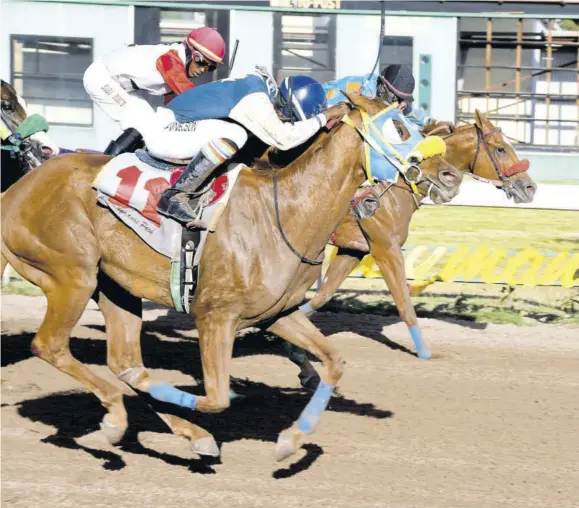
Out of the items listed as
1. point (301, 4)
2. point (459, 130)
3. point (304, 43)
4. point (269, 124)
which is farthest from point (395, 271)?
point (301, 4)

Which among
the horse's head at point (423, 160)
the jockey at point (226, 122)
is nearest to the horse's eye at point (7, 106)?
the jockey at point (226, 122)

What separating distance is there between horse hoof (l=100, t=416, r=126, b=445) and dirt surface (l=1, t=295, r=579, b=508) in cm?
11

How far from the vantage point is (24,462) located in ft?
17.6

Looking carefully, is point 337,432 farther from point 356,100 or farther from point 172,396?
point 356,100

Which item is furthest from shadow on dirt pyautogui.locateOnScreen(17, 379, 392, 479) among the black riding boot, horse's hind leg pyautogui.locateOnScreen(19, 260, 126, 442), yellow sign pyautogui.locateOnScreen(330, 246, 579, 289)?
yellow sign pyautogui.locateOnScreen(330, 246, 579, 289)

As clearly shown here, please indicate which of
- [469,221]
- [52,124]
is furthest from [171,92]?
[469,221]

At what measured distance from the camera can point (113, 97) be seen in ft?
19.1

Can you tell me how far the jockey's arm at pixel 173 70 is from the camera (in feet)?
18.6

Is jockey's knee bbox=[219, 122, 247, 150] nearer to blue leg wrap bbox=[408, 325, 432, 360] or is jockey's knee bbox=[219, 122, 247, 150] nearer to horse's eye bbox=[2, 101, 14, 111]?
blue leg wrap bbox=[408, 325, 432, 360]

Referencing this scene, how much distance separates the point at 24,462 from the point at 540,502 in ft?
8.09

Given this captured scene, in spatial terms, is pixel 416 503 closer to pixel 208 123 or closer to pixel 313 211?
pixel 313 211

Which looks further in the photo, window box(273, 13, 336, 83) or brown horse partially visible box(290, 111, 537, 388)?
window box(273, 13, 336, 83)

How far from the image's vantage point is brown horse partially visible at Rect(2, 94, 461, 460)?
5.13 m

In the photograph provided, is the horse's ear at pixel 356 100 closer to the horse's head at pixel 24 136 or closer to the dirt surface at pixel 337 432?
the dirt surface at pixel 337 432
